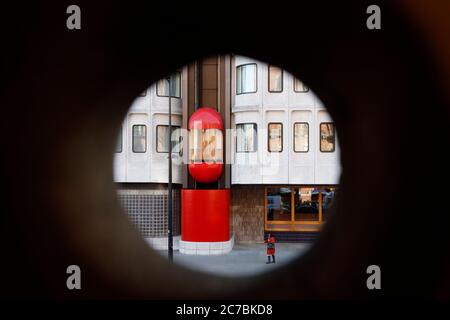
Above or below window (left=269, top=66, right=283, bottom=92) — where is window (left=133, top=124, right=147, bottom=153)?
below

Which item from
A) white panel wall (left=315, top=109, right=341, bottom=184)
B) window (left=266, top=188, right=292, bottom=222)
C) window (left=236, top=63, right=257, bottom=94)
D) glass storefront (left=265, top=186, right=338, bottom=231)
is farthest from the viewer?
window (left=266, top=188, right=292, bottom=222)

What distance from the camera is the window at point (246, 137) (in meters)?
21.0

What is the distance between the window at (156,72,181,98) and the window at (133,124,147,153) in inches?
67.6

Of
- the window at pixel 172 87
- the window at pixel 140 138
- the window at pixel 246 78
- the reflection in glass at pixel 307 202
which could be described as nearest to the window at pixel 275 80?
the window at pixel 246 78

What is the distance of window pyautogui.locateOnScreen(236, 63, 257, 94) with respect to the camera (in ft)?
69.2

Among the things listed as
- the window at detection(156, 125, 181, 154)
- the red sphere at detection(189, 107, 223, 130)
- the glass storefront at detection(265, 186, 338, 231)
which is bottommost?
the glass storefront at detection(265, 186, 338, 231)

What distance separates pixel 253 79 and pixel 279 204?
6.13 m

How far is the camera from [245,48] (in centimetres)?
481

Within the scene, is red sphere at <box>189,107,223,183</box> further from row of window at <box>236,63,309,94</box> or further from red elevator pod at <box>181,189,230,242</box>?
row of window at <box>236,63,309,94</box>

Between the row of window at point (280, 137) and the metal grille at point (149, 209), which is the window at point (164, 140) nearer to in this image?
the metal grille at point (149, 209)

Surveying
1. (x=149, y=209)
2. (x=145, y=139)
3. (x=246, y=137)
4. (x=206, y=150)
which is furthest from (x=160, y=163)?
(x=246, y=137)

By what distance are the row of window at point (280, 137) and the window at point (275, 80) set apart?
158 cm

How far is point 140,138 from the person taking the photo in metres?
21.0

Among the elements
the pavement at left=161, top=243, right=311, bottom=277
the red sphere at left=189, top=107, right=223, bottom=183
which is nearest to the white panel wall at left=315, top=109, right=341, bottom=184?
the pavement at left=161, top=243, right=311, bottom=277
